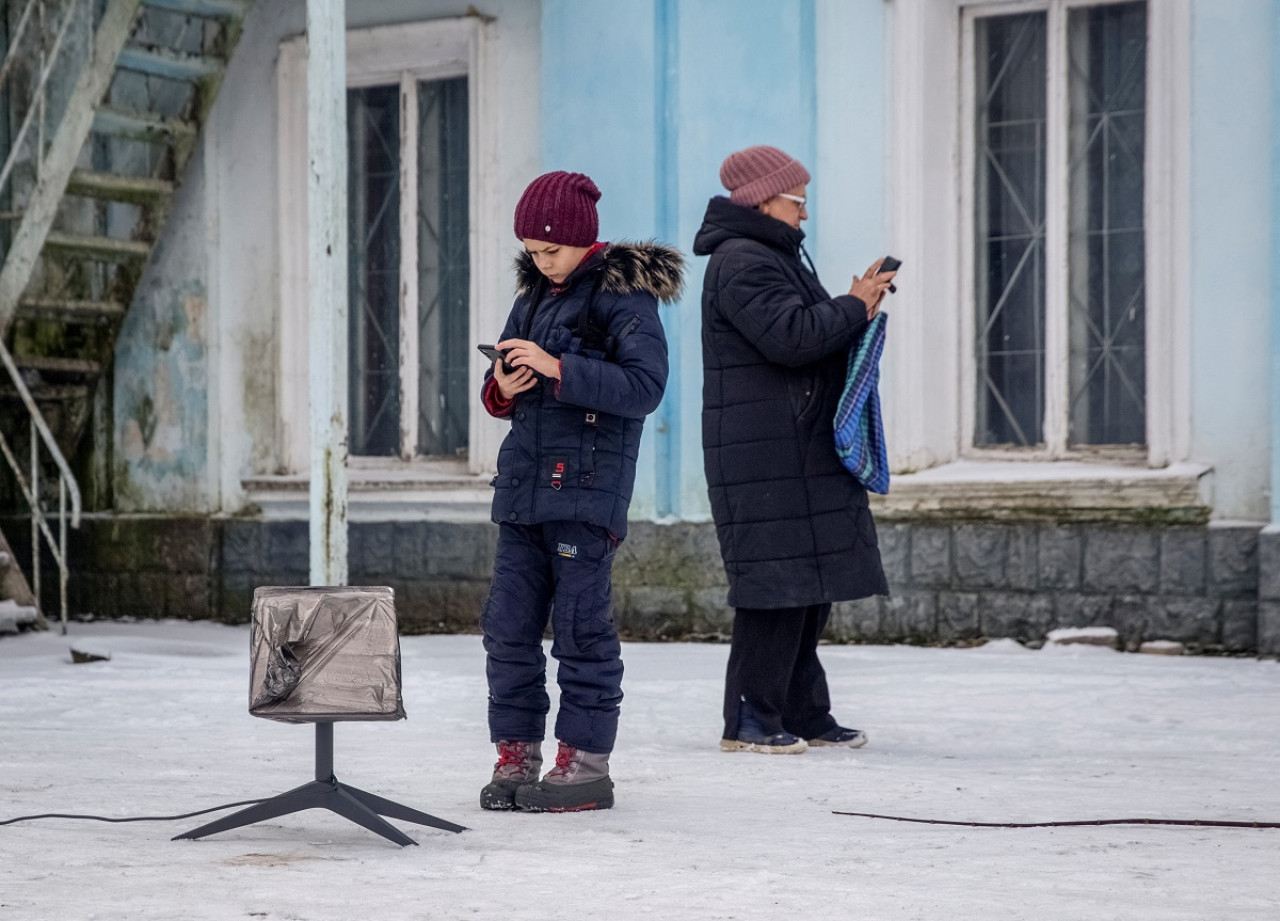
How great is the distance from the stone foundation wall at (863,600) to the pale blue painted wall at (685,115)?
44cm

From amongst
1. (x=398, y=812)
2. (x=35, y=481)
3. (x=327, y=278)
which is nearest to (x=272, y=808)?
(x=398, y=812)

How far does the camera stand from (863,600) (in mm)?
7797

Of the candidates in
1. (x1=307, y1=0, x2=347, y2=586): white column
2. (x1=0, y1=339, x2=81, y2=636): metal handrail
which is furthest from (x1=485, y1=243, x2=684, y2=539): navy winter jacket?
(x1=0, y1=339, x2=81, y2=636): metal handrail

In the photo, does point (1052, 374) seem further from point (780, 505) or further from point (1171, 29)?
point (780, 505)

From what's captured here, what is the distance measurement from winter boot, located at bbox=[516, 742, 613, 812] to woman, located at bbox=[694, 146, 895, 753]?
933mm

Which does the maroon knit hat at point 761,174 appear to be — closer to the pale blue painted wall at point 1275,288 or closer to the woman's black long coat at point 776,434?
the woman's black long coat at point 776,434

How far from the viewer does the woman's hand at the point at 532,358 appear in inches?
151

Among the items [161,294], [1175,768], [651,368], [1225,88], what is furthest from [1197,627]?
[161,294]

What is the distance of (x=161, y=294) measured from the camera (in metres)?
9.42

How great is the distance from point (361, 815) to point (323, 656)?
320mm

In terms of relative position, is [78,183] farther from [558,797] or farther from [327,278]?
[558,797]

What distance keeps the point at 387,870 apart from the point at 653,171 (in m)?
5.30

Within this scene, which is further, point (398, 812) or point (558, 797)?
point (558, 797)

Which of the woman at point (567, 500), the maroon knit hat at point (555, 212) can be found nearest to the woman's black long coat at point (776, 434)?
the woman at point (567, 500)
